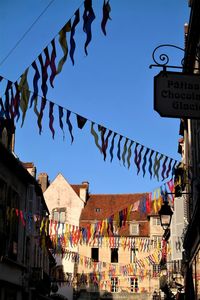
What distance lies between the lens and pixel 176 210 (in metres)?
21.7

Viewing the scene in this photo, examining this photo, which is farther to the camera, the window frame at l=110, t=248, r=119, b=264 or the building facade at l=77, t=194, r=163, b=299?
the window frame at l=110, t=248, r=119, b=264

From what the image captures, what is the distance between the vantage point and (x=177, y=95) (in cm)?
723

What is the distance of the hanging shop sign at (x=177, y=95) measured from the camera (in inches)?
281

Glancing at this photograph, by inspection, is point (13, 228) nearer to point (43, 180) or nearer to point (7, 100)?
point (7, 100)

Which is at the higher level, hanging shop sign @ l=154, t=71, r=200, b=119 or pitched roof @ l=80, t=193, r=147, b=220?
pitched roof @ l=80, t=193, r=147, b=220

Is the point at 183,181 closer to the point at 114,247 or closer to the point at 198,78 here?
the point at 198,78

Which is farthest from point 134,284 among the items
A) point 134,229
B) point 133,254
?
point 134,229

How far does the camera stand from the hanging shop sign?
714 cm

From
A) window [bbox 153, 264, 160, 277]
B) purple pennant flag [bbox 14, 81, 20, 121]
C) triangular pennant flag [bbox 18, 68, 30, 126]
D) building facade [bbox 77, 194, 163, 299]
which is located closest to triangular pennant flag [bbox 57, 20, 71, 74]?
triangular pennant flag [bbox 18, 68, 30, 126]

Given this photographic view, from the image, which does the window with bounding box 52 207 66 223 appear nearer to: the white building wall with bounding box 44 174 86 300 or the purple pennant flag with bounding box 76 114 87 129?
the white building wall with bounding box 44 174 86 300

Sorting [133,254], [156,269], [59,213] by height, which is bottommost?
[156,269]

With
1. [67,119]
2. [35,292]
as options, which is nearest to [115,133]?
[67,119]

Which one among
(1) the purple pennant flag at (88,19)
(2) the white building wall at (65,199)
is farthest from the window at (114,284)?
(1) the purple pennant flag at (88,19)

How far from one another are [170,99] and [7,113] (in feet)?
8.57
